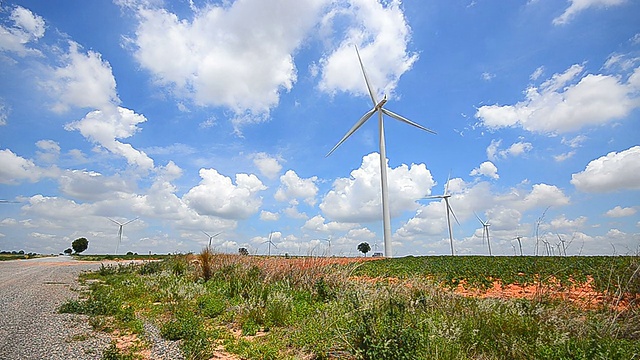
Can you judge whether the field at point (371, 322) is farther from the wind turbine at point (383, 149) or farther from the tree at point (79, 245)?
the tree at point (79, 245)

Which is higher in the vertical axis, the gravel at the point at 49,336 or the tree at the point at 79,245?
the tree at the point at 79,245

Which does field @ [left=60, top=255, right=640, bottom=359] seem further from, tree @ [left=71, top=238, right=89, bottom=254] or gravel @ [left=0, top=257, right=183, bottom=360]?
tree @ [left=71, top=238, right=89, bottom=254]

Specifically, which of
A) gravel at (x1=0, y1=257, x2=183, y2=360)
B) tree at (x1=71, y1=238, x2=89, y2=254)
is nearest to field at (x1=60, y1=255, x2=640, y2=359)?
gravel at (x1=0, y1=257, x2=183, y2=360)

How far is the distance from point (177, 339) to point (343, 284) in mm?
6024

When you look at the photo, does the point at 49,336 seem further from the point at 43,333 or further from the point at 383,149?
the point at 383,149

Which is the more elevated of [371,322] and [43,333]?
[371,322]

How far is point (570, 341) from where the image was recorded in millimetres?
6129

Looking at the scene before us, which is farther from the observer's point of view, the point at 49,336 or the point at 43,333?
the point at 43,333

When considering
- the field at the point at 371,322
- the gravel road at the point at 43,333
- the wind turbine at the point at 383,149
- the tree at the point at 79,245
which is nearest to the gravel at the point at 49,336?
the gravel road at the point at 43,333

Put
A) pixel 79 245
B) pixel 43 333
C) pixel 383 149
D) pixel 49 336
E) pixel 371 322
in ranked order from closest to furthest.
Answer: pixel 371 322 → pixel 49 336 → pixel 43 333 → pixel 383 149 → pixel 79 245

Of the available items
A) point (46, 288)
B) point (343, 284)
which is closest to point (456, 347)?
point (343, 284)

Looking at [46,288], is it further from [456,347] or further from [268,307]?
[456,347]

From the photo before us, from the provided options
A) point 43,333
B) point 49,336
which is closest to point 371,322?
point 49,336

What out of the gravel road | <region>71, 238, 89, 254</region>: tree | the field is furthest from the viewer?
<region>71, 238, 89, 254</region>: tree
